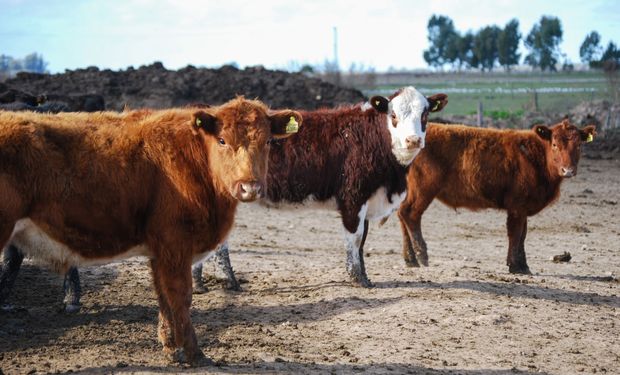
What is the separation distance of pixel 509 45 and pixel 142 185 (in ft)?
269

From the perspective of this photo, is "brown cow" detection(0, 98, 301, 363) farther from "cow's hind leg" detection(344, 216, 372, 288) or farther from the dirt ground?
"cow's hind leg" detection(344, 216, 372, 288)

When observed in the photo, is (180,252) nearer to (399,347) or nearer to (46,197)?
(46,197)

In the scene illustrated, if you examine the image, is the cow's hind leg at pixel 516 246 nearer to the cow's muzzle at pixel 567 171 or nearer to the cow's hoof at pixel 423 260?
the cow's muzzle at pixel 567 171

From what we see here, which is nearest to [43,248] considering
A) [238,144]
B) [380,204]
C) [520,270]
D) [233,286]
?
[238,144]

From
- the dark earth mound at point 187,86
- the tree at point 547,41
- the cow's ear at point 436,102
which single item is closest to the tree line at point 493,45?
the tree at point 547,41

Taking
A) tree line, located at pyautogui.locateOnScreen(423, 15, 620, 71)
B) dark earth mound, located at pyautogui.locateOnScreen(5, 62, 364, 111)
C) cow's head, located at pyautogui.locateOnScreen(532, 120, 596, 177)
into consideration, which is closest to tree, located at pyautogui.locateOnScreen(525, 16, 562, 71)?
tree line, located at pyautogui.locateOnScreen(423, 15, 620, 71)

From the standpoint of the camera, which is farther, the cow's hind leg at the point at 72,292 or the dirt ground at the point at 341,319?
the cow's hind leg at the point at 72,292

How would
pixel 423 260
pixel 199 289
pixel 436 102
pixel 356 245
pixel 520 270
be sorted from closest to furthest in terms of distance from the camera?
pixel 199 289 → pixel 356 245 → pixel 436 102 → pixel 520 270 → pixel 423 260

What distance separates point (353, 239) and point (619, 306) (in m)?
3.16

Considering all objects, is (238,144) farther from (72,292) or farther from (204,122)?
(72,292)

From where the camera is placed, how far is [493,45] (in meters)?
86.3

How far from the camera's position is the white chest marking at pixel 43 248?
6543 millimetres

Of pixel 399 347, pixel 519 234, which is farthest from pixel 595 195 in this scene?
pixel 399 347

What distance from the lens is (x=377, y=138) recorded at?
35.3 feet
